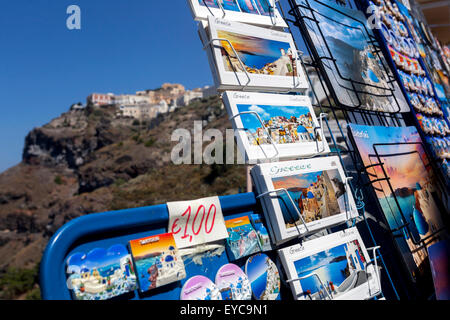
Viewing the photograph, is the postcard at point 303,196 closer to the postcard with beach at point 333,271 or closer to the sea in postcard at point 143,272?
the postcard with beach at point 333,271

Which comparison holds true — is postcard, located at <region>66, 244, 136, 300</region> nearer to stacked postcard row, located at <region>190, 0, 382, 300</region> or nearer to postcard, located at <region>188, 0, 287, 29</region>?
stacked postcard row, located at <region>190, 0, 382, 300</region>

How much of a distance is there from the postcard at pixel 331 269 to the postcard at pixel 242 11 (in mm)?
753

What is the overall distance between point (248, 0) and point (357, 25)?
33.1 inches

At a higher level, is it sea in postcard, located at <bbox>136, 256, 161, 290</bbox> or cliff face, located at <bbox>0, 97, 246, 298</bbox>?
cliff face, located at <bbox>0, 97, 246, 298</bbox>

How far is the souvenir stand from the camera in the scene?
2.03 ft

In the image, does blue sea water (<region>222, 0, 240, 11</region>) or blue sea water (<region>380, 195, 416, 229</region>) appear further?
blue sea water (<region>380, 195, 416, 229</region>)

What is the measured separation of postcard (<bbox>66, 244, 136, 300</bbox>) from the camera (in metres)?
0.55

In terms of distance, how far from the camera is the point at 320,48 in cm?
129

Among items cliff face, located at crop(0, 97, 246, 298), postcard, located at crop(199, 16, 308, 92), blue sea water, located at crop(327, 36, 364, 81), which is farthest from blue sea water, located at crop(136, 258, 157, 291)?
cliff face, located at crop(0, 97, 246, 298)

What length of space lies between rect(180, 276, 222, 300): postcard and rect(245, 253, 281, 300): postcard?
0.11 m

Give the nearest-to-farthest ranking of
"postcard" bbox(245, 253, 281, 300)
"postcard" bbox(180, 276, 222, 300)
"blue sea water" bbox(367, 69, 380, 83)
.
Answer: "postcard" bbox(180, 276, 222, 300)
"postcard" bbox(245, 253, 281, 300)
"blue sea water" bbox(367, 69, 380, 83)

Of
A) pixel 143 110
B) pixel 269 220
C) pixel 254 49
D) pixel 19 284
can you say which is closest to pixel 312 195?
pixel 269 220

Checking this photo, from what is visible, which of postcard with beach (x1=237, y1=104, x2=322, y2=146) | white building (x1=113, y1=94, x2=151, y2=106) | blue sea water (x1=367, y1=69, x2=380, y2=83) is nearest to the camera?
postcard with beach (x1=237, y1=104, x2=322, y2=146)

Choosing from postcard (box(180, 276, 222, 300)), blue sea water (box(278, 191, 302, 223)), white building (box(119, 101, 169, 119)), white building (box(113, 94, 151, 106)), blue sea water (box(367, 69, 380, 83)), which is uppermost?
white building (box(113, 94, 151, 106))
